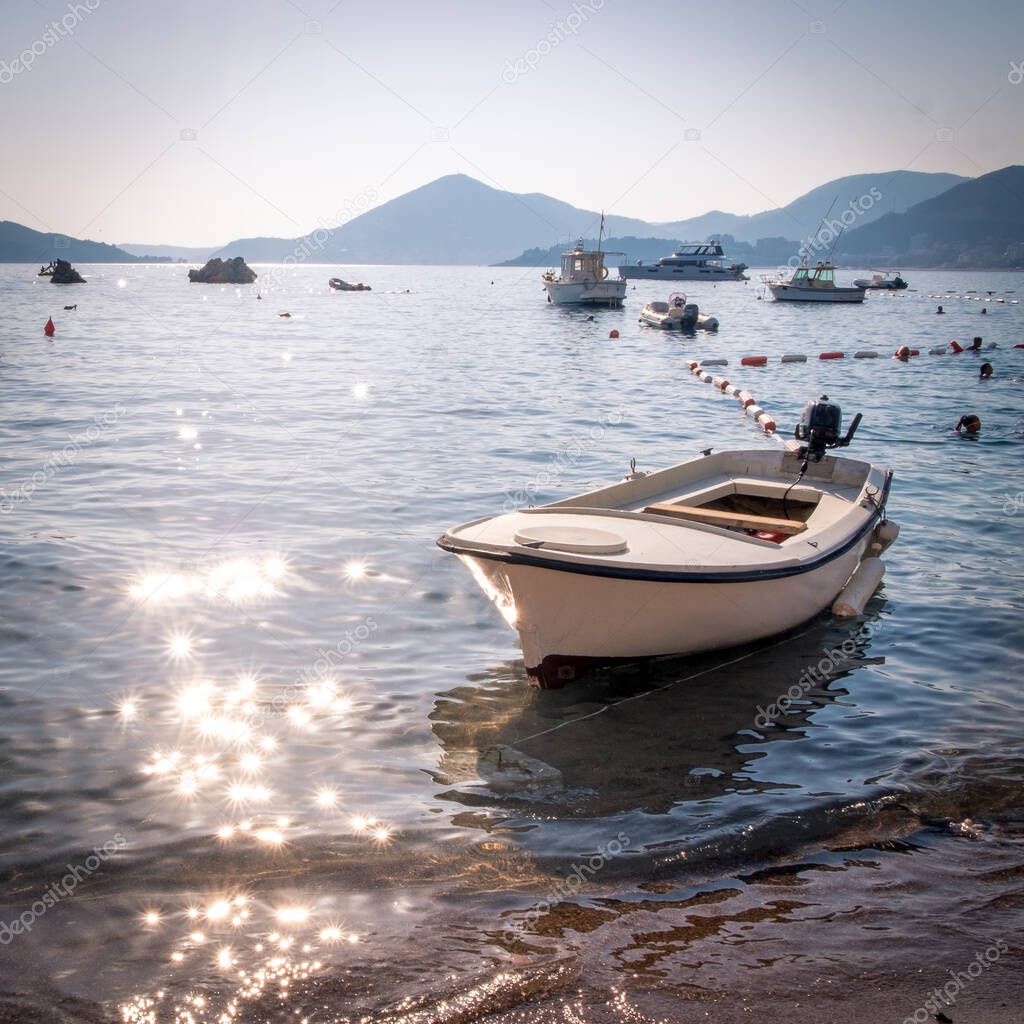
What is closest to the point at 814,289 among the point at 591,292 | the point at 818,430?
the point at 591,292

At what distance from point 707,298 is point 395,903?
330ft

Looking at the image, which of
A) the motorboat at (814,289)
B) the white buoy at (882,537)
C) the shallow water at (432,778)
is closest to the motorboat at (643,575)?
the shallow water at (432,778)

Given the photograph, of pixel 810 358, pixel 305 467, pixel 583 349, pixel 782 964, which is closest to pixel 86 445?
pixel 305 467

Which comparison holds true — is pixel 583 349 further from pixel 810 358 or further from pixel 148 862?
pixel 148 862

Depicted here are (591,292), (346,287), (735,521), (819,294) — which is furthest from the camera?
(346,287)

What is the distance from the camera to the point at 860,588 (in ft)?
34.7

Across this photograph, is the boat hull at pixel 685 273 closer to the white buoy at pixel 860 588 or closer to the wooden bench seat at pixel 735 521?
the white buoy at pixel 860 588

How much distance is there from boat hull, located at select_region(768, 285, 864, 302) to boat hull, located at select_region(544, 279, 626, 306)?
1995 cm

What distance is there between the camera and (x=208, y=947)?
4824mm
